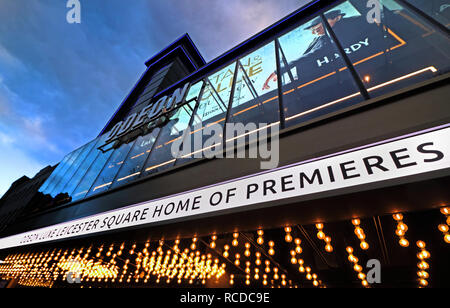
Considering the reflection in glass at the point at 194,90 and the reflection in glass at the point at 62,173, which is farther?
the reflection in glass at the point at 62,173

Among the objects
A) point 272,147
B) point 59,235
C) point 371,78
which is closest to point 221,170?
point 272,147

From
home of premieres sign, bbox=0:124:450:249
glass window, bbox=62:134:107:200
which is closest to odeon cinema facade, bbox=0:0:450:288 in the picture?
home of premieres sign, bbox=0:124:450:249

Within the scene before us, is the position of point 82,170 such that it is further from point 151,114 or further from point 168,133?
point 168,133

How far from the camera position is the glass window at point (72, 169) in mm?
9445

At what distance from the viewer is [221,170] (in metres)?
3.57

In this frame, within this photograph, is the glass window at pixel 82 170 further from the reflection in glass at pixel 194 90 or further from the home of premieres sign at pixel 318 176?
the home of premieres sign at pixel 318 176

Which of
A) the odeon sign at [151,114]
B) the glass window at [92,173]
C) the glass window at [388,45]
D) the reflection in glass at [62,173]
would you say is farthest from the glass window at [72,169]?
the glass window at [388,45]

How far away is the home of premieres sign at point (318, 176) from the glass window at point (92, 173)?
5.56 m

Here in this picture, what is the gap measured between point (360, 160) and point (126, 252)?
7.61m

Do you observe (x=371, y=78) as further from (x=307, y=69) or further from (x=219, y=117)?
(x=219, y=117)

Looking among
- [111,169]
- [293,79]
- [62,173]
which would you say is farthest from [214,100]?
[62,173]
